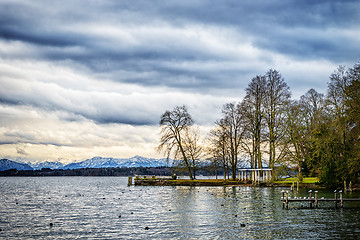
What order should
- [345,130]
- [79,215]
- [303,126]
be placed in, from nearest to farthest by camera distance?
[79,215] → [345,130] → [303,126]

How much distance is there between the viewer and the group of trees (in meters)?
50.1

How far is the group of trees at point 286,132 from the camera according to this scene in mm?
50109

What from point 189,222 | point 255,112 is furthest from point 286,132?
point 189,222

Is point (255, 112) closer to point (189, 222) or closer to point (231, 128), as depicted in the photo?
point (231, 128)

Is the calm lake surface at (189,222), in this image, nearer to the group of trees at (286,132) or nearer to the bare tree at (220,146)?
the group of trees at (286,132)

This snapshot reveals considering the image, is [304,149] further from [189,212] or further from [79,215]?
[79,215]

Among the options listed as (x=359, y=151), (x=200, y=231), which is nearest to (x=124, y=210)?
(x=200, y=231)

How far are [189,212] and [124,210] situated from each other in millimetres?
7059

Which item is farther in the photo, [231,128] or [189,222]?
[231,128]

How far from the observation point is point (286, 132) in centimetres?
6531

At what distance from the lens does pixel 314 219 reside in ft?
100

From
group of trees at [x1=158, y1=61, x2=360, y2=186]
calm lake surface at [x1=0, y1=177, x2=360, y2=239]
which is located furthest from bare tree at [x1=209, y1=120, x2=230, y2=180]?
calm lake surface at [x1=0, y1=177, x2=360, y2=239]

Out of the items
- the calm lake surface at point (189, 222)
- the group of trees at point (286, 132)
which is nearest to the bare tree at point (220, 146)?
the group of trees at point (286, 132)

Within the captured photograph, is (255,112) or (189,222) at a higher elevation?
(255,112)
